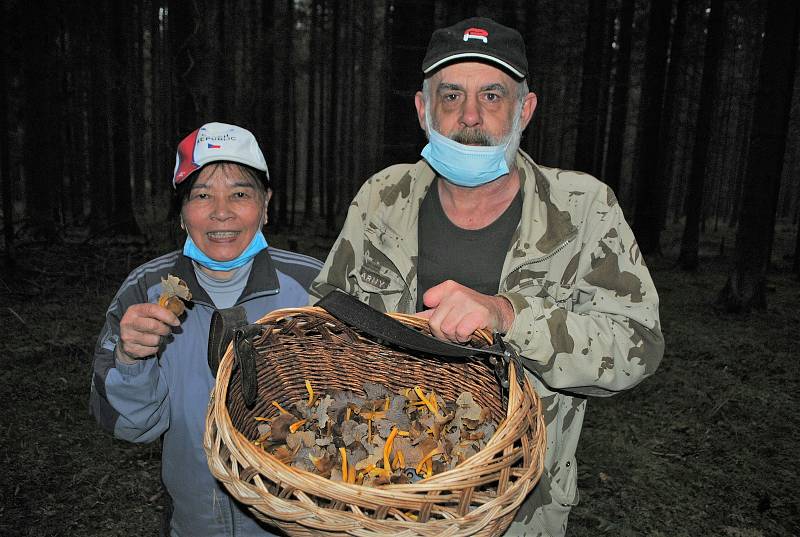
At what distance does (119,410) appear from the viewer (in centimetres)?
213

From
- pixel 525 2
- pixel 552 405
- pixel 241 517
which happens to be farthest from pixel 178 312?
pixel 525 2

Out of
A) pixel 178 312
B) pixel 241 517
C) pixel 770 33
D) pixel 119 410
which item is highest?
pixel 770 33

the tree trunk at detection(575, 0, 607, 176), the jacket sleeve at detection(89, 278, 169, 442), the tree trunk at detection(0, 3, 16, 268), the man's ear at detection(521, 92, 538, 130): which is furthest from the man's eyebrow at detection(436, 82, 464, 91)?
the tree trunk at detection(575, 0, 607, 176)

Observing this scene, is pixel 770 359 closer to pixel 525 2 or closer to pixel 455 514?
pixel 455 514

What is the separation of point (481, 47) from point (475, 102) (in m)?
0.23

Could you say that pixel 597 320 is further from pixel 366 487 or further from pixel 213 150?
pixel 213 150

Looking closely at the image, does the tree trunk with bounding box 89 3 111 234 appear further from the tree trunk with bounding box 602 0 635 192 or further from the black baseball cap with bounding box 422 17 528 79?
the tree trunk with bounding box 602 0 635 192

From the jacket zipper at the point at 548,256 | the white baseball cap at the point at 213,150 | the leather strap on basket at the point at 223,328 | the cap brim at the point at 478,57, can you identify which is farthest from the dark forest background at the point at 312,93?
the leather strap on basket at the point at 223,328

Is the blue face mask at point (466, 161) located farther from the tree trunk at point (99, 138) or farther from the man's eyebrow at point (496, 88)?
the tree trunk at point (99, 138)

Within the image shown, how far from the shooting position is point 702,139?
46.8 feet

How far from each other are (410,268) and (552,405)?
82 cm

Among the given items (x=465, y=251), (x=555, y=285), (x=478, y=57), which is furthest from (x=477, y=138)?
(x=555, y=285)

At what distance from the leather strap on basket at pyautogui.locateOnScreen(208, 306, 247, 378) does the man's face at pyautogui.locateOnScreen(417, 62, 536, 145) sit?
1.26 m

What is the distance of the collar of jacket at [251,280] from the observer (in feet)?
7.90
